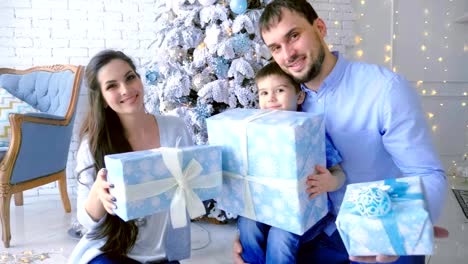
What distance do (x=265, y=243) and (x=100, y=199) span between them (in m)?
0.53

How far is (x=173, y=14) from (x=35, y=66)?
147 cm

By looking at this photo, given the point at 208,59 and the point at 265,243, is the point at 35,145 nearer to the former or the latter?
the point at 208,59

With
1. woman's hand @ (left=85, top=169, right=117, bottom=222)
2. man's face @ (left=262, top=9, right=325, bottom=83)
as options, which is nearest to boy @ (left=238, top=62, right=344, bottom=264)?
man's face @ (left=262, top=9, right=325, bottom=83)

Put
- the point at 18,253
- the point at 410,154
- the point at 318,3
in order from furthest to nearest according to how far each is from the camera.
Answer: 1. the point at 318,3
2. the point at 18,253
3. the point at 410,154

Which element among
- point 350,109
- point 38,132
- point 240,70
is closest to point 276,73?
point 350,109

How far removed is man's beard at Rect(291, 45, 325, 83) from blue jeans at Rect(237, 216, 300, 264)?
48 cm

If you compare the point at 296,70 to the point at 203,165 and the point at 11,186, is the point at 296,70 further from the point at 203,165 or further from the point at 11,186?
the point at 11,186

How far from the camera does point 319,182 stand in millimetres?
989

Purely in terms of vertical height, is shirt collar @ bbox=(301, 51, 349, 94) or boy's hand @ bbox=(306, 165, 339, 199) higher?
shirt collar @ bbox=(301, 51, 349, 94)

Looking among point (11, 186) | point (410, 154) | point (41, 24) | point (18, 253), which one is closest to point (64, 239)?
point (18, 253)

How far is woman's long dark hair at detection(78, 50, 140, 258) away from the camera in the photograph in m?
1.32

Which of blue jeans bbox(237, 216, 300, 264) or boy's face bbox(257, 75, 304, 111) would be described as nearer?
blue jeans bbox(237, 216, 300, 264)

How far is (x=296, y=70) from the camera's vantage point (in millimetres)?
1285

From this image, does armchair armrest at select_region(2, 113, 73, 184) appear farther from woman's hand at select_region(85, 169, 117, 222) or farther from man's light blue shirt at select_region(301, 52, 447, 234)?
man's light blue shirt at select_region(301, 52, 447, 234)
